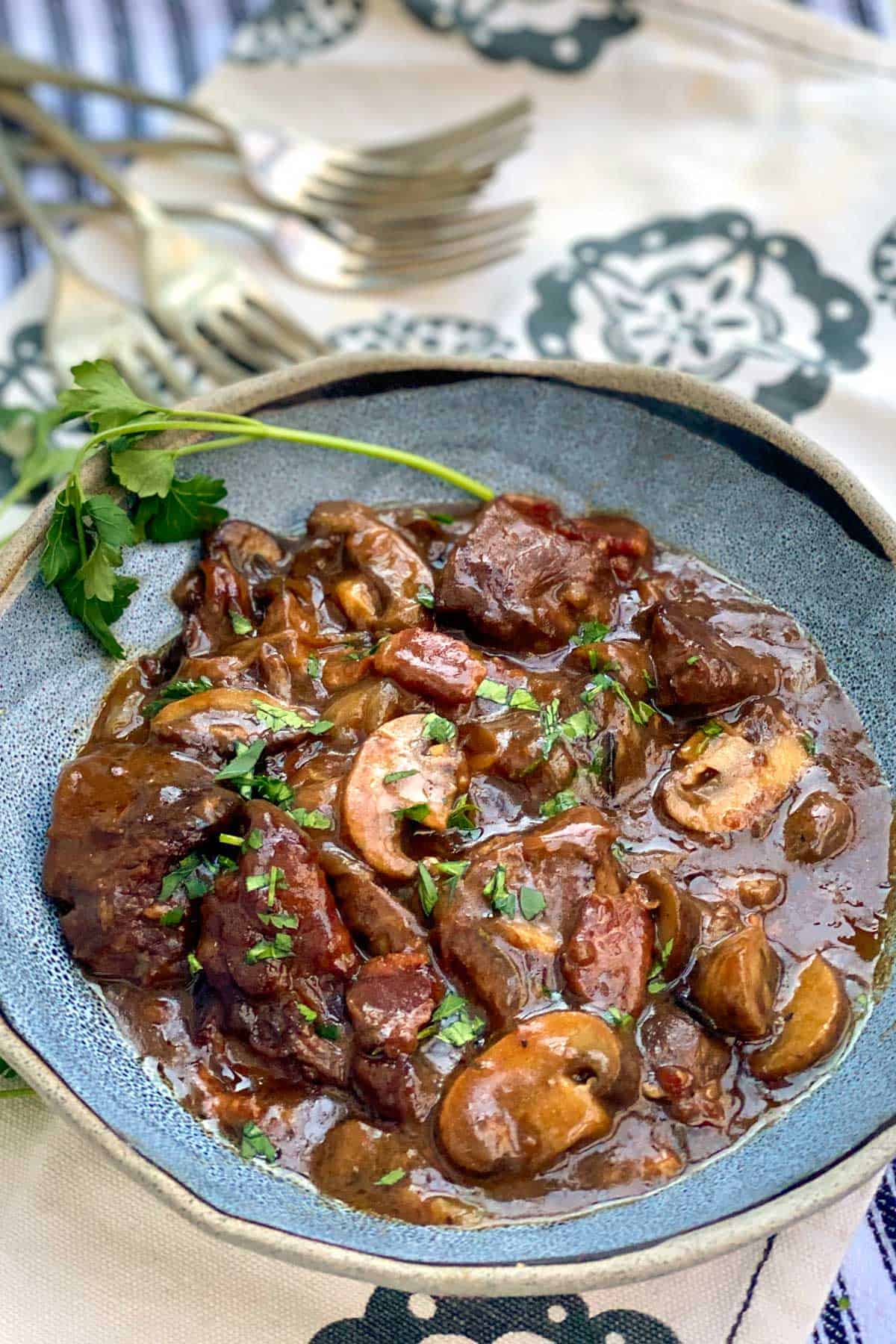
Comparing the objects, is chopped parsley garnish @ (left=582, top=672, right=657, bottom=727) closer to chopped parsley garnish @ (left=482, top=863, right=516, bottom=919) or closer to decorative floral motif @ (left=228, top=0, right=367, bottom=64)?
chopped parsley garnish @ (left=482, top=863, right=516, bottom=919)

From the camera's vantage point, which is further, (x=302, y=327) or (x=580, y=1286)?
(x=302, y=327)

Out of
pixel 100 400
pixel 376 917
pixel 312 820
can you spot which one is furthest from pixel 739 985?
pixel 100 400

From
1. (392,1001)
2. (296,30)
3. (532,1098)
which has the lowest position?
(532,1098)

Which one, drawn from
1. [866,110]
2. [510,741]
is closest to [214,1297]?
[510,741]

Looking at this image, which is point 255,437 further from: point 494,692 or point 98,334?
point 98,334

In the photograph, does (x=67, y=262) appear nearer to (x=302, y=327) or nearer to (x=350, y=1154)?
(x=302, y=327)

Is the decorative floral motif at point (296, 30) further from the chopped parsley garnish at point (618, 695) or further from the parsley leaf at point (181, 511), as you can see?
the chopped parsley garnish at point (618, 695)
